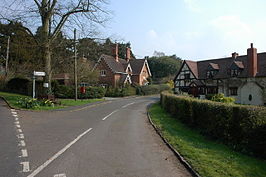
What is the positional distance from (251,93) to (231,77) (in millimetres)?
4593

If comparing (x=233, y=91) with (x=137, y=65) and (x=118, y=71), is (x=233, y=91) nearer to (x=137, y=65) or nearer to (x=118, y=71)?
(x=118, y=71)

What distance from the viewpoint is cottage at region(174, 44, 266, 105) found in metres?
30.4

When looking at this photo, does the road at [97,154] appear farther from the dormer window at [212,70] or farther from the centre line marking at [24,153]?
the dormer window at [212,70]

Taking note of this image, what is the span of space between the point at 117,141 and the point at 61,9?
16.9m

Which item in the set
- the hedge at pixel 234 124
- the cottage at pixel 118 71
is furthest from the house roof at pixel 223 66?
the hedge at pixel 234 124

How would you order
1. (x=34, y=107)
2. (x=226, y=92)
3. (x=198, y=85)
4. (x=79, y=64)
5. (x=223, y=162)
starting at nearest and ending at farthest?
(x=223, y=162) → (x=34, y=107) → (x=79, y=64) → (x=226, y=92) → (x=198, y=85)

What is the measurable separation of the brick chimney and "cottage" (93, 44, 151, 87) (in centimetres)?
2399

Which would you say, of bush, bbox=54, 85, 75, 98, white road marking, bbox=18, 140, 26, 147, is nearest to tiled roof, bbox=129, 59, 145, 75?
bush, bbox=54, 85, 75, 98

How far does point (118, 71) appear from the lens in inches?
1845

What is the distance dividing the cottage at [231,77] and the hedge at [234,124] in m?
Answer: 23.6

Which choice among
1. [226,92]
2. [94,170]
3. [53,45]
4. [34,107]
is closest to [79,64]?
[53,45]

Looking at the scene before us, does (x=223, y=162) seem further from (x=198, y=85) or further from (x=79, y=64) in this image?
(x=198, y=85)

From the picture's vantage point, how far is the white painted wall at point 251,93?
29.6 metres

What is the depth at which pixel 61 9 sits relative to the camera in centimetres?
2042
